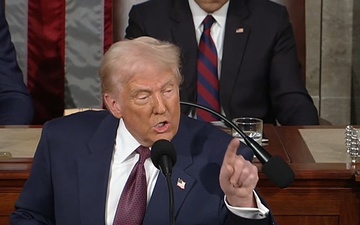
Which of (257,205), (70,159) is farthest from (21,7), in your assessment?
(257,205)

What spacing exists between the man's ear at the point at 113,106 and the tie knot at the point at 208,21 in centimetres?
154

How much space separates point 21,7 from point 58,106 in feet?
1.72

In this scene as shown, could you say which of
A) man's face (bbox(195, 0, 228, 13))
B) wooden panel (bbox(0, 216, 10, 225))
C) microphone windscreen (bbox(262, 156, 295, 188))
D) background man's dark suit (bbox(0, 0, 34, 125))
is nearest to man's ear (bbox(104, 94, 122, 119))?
microphone windscreen (bbox(262, 156, 295, 188))

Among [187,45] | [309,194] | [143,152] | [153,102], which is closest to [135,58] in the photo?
[153,102]

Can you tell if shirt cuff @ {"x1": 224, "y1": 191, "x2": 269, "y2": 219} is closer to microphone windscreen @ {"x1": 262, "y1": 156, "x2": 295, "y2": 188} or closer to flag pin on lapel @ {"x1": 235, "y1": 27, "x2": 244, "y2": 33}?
microphone windscreen @ {"x1": 262, "y1": 156, "x2": 295, "y2": 188}

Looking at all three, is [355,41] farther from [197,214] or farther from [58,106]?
[197,214]

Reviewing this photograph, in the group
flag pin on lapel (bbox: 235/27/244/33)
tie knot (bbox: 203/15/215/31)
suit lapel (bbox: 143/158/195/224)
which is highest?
tie knot (bbox: 203/15/215/31)

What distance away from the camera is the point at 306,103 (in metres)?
3.54

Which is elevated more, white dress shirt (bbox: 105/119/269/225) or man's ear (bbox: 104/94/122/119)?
man's ear (bbox: 104/94/122/119)

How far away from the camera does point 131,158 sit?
214cm

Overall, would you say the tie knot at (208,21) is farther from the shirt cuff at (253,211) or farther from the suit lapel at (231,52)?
the shirt cuff at (253,211)

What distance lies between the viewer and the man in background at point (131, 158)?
6.63 ft

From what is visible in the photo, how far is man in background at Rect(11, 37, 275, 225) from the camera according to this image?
79.5 inches

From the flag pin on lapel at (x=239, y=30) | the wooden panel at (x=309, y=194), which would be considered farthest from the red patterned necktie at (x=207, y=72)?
the wooden panel at (x=309, y=194)
